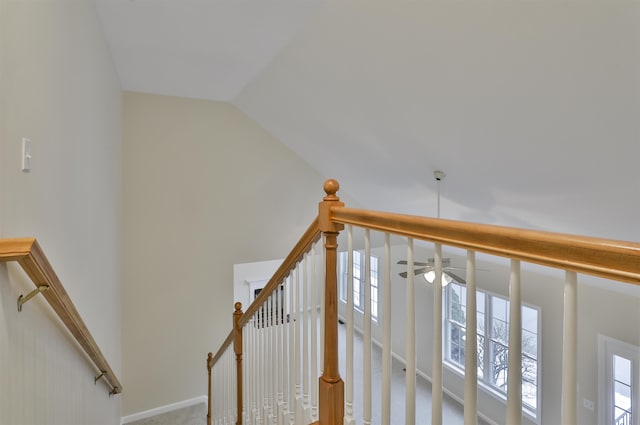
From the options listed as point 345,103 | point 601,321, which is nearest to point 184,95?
point 345,103

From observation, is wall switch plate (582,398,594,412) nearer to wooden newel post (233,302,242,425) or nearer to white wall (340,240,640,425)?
Result: white wall (340,240,640,425)

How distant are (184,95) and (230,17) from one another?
2.22 metres

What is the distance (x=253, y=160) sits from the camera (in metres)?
5.16

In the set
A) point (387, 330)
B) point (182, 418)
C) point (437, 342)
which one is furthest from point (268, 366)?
point (182, 418)

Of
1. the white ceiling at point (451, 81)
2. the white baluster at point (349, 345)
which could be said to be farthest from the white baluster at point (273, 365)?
the white ceiling at point (451, 81)

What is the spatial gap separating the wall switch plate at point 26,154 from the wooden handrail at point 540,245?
49.2 inches

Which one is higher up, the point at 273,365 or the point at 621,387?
the point at 273,365

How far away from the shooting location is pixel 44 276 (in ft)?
3.71

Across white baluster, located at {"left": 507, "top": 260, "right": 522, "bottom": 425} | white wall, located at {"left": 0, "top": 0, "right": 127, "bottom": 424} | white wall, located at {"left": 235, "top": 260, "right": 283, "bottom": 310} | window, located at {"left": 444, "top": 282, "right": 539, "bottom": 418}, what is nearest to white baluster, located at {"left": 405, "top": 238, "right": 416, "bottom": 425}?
white baluster, located at {"left": 507, "top": 260, "right": 522, "bottom": 425}

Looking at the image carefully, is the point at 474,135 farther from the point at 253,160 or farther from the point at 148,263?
the point at 148,263

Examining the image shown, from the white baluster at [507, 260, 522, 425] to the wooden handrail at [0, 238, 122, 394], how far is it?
48.2 inches

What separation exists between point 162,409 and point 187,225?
2531 millimetres

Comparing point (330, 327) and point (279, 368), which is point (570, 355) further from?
point (279, 368)

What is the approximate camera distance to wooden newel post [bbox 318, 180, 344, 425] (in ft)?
4.42
